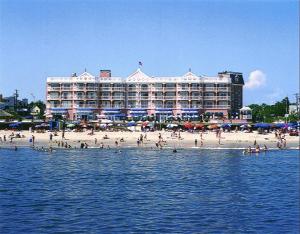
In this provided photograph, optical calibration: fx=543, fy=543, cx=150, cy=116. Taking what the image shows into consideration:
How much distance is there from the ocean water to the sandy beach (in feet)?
39.3

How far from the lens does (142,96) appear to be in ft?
413

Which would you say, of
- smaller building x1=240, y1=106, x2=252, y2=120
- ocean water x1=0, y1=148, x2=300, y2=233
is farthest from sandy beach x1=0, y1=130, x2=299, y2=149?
smaller building x1=240, y1=106, x2=252, y2=120

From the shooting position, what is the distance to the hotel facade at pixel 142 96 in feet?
410

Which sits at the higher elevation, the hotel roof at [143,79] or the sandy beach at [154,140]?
the hotel roof at [143,79]

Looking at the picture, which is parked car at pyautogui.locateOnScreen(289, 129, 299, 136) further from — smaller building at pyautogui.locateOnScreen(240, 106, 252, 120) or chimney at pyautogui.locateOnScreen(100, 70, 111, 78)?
chimney at pyautogui.locateOnScreen(100, 70, 111, 78)

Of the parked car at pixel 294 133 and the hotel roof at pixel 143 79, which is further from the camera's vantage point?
the hotel roof at pixel 143 79

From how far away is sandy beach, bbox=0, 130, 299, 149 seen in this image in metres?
76.6

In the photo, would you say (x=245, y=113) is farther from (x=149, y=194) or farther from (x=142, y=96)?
(x=149, y=194)

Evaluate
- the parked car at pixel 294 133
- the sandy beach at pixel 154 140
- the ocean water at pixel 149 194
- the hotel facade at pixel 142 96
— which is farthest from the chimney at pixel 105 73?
the ocean water at pixel 149 194

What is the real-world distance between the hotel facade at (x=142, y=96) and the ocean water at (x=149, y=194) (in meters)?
60.7

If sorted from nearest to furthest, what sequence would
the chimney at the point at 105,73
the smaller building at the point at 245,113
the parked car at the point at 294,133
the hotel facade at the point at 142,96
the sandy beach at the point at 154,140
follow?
the sandy beach at the point at 154,140, the parked car at the point at 294,133, the smaller building at the point at 245,113, the hotel facade at the point at 142,96, the chimney at the point at 105,73

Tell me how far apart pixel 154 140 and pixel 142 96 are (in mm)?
45631

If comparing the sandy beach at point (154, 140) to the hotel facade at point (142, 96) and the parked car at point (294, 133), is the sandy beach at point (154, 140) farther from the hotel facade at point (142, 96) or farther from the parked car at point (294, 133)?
the hotel facade at point (142, 96)

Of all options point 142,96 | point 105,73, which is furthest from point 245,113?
point 105,73
